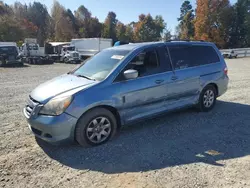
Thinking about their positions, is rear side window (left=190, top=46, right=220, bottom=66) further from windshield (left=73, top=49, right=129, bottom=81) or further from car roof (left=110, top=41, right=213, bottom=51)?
windshield (left=73, top=49, right=129, bottom=81)

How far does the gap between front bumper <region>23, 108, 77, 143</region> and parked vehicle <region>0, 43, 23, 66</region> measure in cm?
2163

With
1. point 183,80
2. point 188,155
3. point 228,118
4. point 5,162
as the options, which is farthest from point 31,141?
point 228,118

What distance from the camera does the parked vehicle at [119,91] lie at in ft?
12.6

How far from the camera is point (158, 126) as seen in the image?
198 inches

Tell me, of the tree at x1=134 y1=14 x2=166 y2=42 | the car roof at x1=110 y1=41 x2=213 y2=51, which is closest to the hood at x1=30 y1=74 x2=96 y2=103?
the car roof at x1=110 y1=41 x2=213 y2=51

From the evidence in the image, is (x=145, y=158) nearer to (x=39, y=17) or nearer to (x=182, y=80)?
(x=182, y=80)

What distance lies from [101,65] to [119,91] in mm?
832

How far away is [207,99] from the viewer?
19.2 ft

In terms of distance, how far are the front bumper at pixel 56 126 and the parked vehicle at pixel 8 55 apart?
71.0ft

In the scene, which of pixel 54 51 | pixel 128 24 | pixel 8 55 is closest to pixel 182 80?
pixel 8 55

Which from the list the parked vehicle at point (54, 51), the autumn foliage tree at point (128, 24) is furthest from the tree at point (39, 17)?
the parked vehicle at point (54, 51)

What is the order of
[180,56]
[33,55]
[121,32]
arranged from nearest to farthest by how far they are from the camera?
[180,56] < [33,55] < [121,32]

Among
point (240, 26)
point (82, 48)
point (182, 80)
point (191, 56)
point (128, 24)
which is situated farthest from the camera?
point (128, 24)

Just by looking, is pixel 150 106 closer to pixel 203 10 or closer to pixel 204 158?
pixel 204 158
